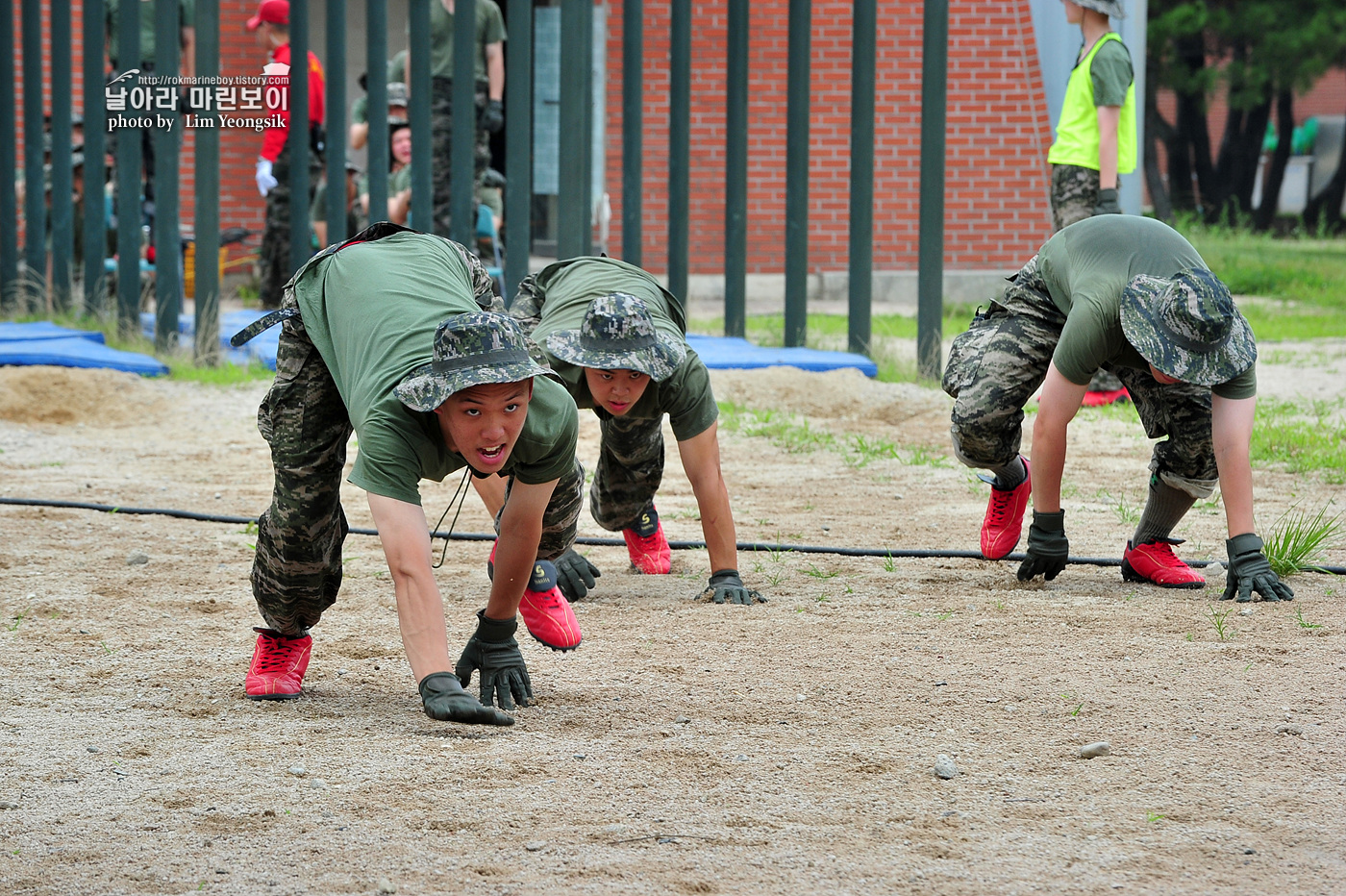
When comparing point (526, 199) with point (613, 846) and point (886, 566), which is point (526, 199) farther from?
point (613, 846)

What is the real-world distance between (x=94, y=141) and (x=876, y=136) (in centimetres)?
652

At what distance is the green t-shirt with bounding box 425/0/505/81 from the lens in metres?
9.27

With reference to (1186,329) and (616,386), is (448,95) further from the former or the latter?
(1186,329)

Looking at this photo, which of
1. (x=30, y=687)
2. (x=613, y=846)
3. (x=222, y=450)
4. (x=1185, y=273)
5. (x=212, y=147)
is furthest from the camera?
(x=212, y=147)

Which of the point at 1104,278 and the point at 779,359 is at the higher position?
the point at 1104,278

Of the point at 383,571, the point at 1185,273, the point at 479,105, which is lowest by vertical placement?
the point at 383,571

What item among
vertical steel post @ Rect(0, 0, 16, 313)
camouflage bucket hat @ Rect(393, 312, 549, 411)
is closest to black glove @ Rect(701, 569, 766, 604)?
camouflage bucket hat @ Rect(393, 312, 549, 411)

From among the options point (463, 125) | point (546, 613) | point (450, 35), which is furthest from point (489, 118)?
point (546, 613)

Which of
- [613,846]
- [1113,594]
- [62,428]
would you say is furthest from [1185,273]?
[62,428]

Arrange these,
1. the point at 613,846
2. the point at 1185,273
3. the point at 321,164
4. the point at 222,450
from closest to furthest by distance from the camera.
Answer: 1. the point at 613,846
2. the point at 1185,273
3. the point at 222,450
4. the point at 321,164

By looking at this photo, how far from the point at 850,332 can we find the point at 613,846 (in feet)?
22.1

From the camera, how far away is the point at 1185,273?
422 centimetres

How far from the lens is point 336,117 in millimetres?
8586

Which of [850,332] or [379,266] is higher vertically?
[379,266]
